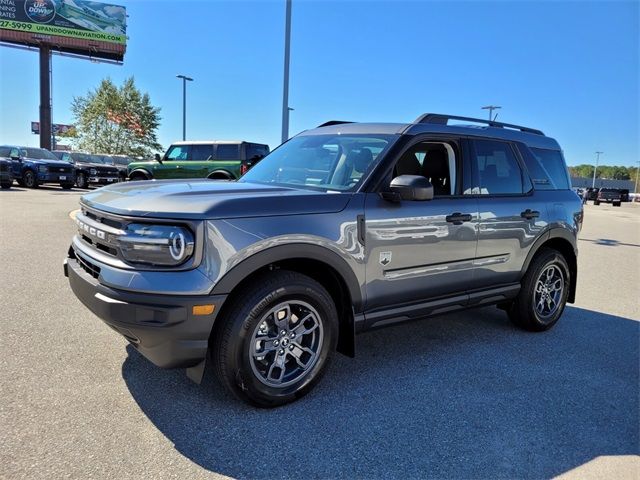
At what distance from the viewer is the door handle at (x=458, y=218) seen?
153 inches

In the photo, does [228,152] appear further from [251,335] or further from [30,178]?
[251,335]

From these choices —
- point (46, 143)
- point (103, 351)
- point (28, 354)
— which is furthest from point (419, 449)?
point (46, 143)

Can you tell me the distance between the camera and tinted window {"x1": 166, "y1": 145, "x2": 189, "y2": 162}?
55.4 ft

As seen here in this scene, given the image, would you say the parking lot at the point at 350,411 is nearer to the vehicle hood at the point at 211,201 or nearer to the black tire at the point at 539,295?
the black tire at the point at 539,295

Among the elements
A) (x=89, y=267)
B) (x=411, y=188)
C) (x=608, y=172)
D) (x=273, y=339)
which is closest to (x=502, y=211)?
(x=411, y=188)

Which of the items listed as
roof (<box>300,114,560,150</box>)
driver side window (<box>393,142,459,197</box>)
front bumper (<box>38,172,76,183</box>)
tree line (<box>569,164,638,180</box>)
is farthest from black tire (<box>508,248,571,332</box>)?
tree line (<box>569,164,638,180</box>)

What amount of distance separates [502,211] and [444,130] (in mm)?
921

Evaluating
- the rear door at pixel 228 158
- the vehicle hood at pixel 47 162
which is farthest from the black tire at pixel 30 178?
the rear door at pixel 228 158

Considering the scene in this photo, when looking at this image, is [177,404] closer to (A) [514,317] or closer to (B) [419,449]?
(B) [419,449]

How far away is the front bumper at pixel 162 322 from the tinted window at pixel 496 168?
103 inches

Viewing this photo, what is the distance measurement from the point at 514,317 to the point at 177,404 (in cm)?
341

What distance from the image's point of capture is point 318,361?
10.8ft

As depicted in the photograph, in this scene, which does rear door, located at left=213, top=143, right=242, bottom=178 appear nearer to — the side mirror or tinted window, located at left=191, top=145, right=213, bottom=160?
tinted window, located at left=191, top=145, right=213, bottom=160

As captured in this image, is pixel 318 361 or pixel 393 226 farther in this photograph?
pixel 393 226
